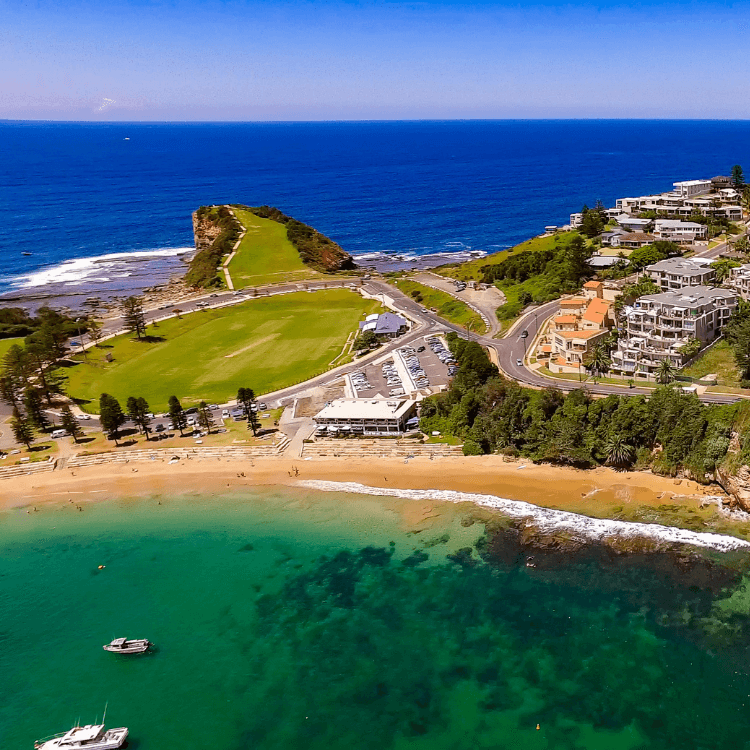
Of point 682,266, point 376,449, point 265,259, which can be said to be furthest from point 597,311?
point 265,259

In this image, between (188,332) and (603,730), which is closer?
(603,730)

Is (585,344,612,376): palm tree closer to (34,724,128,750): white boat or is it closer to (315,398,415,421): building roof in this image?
(315,398,415,421): building roof

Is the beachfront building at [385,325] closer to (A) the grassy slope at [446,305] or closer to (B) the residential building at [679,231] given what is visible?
(A) the grassy slope at [446,305]

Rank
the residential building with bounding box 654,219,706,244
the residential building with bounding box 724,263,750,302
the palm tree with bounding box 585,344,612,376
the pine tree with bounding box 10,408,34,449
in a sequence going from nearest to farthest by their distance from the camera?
the palm tree with bounding box 585,344,612,376
the pine tree with bounding box 10,408,34,449
the residential building with bounding box 724,263,750,302
the residential building with bounding box 654,219,706,244

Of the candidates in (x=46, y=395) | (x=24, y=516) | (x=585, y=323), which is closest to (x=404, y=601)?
(x=24, y=516)

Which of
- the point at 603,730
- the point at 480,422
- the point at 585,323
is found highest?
the point at 585,323

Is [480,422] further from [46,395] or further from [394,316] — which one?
[46,395]

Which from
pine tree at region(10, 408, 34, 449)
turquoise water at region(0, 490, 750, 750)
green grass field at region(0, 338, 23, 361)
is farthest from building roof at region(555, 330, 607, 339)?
green grass field at region(0, 338, 23, 361)

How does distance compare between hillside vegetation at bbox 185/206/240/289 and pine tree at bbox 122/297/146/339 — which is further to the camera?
hillside vegetation at bbox 185/206/240/289

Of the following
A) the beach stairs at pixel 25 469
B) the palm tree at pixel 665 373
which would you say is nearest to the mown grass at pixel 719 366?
the palm tree at pixel 665 373
